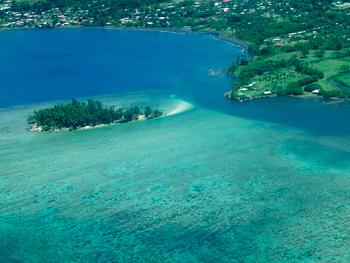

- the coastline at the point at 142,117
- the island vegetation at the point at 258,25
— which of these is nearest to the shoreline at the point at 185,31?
the island vegetation at the point at 258,25

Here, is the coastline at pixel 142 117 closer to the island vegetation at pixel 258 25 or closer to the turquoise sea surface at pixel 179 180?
the turquoise sea surface at pixel 179 180

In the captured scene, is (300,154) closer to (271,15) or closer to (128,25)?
(271,15)

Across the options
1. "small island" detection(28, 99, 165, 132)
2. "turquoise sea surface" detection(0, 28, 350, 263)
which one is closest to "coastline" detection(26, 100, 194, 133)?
"small island" detection(28, 99, 165, 132)

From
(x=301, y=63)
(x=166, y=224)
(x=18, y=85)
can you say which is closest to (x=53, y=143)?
(x=166, y=224)

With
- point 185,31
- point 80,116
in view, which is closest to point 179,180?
point 80,116

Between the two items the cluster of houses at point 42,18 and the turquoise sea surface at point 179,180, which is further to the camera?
the cluster of houses at point 42,18
